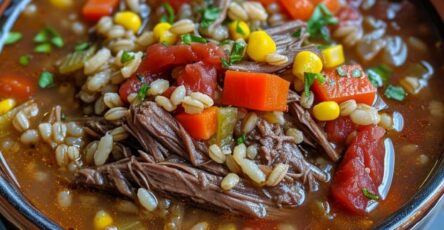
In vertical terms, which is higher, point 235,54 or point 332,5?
point 235,54

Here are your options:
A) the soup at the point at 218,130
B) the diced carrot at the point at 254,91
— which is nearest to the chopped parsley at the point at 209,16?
the soup at the point at 218,130

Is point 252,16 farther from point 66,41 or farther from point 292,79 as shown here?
point 66,41

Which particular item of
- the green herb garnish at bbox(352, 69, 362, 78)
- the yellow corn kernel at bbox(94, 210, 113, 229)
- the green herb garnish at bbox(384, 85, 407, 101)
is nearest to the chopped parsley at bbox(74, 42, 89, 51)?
the yellow corn kernel at bbox(94, 210, 113, 229)

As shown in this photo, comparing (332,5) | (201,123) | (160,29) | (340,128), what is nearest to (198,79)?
(201,123)

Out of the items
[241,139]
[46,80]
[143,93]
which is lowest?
[241,139]

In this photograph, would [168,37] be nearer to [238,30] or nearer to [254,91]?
[238,30]

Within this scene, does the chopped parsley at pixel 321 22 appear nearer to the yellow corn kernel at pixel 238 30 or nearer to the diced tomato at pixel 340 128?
the yellow corn kernel at pixel 238 30
